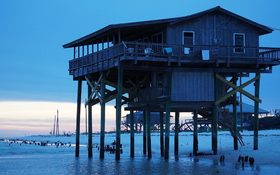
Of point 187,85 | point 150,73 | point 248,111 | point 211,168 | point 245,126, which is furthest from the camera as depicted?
point 245,126

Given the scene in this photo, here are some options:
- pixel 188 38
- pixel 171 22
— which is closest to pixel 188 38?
pixel 188 38

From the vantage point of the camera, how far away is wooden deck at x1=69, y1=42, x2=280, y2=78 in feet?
111

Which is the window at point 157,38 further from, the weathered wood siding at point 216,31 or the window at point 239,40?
the window at point 239,40

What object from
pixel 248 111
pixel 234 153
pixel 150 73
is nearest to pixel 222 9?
pixel 150 73

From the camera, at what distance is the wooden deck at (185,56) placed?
3381 centimetres

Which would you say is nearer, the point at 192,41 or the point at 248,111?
the point at 192,41

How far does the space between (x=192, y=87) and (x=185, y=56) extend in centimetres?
223

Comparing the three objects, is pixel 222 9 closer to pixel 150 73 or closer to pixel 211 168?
pixel 150 73

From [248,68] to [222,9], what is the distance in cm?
475

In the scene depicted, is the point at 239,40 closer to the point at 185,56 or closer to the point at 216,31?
the point at 216,31

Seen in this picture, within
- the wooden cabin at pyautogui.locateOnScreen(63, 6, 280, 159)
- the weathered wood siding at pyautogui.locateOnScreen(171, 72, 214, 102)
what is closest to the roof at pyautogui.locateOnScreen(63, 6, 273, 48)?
the wooden cabin at pyautogui.locateOnScreen(63, 6, 280, 159)

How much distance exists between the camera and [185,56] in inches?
1380

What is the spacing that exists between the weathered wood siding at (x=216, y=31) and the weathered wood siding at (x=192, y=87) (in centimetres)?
210

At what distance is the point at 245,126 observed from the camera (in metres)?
107
